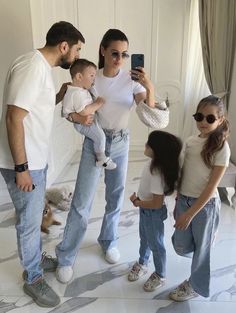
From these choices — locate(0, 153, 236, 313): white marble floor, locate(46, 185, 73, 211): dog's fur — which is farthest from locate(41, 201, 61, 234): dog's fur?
locate(46, 185, 73, 211): dog's fur

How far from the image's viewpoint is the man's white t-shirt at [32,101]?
1.39m

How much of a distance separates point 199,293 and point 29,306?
89 cm

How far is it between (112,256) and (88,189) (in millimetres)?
562

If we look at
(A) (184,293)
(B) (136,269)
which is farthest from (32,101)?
(A) (184,293)

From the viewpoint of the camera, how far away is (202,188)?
1.54m

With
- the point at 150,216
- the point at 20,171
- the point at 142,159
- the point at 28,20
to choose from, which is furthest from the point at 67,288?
the point at 142,159

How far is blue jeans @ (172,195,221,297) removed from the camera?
1.56 metres

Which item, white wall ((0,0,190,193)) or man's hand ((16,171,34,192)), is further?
white wall ((0,0,190,193))

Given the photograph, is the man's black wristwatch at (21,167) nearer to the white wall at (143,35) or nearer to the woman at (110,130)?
the woman at (110,130)

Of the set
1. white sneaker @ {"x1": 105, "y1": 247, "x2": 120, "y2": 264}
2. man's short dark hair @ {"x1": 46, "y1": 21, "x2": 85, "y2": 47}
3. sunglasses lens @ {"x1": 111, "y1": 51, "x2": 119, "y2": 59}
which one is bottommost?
white sneaker @ {"x1": 105, "y1": 247, "x2": 120, "y2": 264}

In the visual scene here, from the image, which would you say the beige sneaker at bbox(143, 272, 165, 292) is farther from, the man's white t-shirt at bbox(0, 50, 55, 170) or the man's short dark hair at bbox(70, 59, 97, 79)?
the man's short dark hair at bbox(70, 59, 97, 79)

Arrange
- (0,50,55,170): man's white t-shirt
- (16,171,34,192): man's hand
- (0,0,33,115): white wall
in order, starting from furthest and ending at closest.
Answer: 1. (0,0,33,115): white wall
2. (16,171,34,192): man's hand
3. (0,50,55,170): man's white t-shirt

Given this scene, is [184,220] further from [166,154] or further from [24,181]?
[24,181]

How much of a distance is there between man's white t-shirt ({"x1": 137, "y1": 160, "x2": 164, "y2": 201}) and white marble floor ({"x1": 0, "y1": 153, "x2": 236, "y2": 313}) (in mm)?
572
